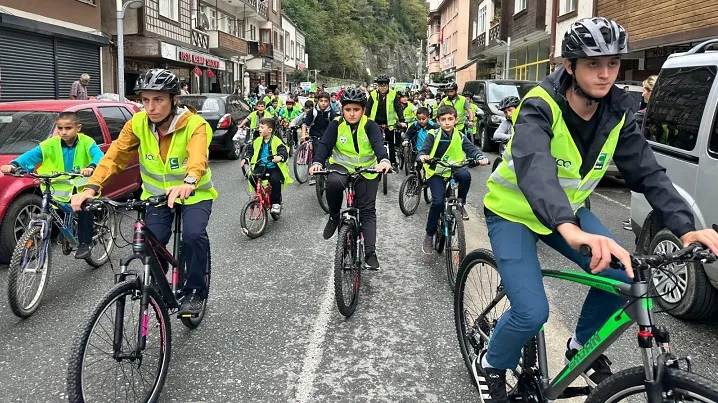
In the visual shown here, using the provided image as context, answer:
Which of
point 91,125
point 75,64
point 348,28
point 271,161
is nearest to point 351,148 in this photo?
point 271,161

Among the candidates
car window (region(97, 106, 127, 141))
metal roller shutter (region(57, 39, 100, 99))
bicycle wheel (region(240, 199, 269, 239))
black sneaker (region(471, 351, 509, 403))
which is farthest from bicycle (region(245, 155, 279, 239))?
metal roller shutter (region(57, 39, 100, 99))

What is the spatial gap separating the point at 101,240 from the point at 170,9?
24480mm

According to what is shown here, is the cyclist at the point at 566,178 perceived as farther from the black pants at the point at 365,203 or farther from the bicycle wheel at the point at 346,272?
the black pants at the point at 365,203

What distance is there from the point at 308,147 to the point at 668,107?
7399mm

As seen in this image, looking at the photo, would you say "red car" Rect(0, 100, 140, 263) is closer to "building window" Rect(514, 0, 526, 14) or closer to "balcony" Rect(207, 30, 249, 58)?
"building window" Rect(514, 0, 526, 14)

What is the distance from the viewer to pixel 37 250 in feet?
16.5

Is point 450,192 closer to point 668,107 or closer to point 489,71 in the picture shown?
point 668,107

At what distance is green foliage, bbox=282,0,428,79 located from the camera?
294ft

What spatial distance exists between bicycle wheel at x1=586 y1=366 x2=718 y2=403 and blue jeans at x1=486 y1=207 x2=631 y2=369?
0.41 metres

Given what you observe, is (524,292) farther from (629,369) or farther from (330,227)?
(330,227)

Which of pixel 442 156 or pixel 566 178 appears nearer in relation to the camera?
pixel 566 178

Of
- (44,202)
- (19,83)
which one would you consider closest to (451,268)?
(44,202)

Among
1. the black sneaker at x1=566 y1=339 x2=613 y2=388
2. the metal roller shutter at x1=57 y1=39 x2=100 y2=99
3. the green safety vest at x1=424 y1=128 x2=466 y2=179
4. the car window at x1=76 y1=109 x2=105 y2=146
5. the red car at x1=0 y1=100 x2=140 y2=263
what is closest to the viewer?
the black sneaker at x1=566 y1=339 x2=613 y2=388

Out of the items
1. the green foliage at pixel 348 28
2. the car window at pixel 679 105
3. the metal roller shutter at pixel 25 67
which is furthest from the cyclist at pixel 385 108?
the green foliage at pixel 348 28
